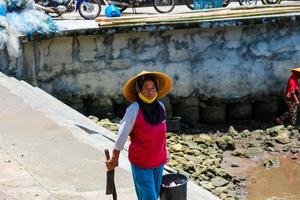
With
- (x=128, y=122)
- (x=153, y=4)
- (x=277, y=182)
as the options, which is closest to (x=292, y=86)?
(x=277, y=182)

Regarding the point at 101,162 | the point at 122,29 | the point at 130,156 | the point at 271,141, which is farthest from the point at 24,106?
the point at 271,141

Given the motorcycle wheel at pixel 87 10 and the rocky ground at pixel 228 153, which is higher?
the motorcycle wheel at pixel 87 10

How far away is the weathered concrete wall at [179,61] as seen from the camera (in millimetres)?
11258

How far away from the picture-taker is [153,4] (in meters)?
16.8

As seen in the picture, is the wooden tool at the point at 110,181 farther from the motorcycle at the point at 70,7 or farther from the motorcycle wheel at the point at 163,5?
the motorcycle wheel at the point at 163,5

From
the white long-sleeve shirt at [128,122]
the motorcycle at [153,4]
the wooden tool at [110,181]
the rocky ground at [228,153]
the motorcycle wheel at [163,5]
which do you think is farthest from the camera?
the motorcycle wheel at [163,5]

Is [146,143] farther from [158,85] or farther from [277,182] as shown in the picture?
[277,182]

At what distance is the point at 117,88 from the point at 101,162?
5362 millimetres

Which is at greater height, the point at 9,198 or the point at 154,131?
the point at 154,131

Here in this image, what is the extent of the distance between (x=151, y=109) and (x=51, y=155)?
2.23 m

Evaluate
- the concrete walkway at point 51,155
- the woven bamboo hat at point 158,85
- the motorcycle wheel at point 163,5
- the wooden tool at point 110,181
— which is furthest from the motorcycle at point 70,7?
the wooden tool at point 110,181

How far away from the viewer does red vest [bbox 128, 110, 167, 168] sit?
4.85 meters

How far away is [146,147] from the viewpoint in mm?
4883

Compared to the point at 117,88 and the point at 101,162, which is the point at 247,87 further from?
the point at 101,162
